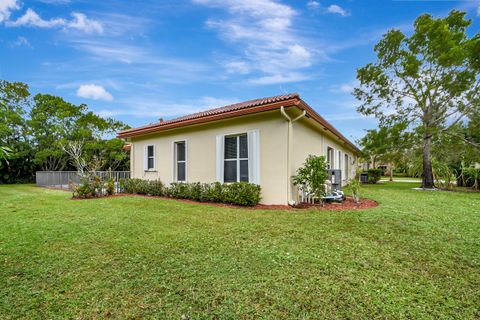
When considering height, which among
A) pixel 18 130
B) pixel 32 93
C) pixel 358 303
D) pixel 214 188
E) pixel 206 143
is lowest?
pixel 358 303

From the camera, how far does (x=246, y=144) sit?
7988 millimetres

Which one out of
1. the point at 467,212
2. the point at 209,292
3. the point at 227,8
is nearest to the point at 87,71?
the point at 227,8

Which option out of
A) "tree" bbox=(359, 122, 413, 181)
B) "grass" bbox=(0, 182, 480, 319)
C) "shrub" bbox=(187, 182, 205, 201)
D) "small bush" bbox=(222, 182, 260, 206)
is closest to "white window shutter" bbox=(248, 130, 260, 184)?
"small bush" bbox=(222, 182, 260, 206)

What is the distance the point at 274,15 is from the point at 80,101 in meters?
22.1

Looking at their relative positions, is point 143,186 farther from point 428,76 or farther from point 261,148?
point 428,76

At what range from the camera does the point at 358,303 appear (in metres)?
2.32

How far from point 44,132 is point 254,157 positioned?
24.4m

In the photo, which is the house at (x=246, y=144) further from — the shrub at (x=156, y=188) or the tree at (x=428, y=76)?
the tree at (x=428, y=76)

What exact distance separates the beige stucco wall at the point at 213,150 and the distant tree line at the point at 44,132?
13221 mm

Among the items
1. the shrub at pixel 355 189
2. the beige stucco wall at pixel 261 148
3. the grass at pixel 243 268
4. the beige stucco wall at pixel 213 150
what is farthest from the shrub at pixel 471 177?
the beige stucco wall at pixel 213 150

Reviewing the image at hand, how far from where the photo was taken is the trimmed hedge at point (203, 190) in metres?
7.23

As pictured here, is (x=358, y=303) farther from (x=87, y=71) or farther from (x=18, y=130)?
(x=18, y=130)

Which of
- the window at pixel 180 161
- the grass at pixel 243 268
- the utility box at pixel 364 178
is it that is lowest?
the grass at pixel 243 268

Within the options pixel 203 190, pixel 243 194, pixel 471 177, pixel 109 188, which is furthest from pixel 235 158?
pixel 471 177
